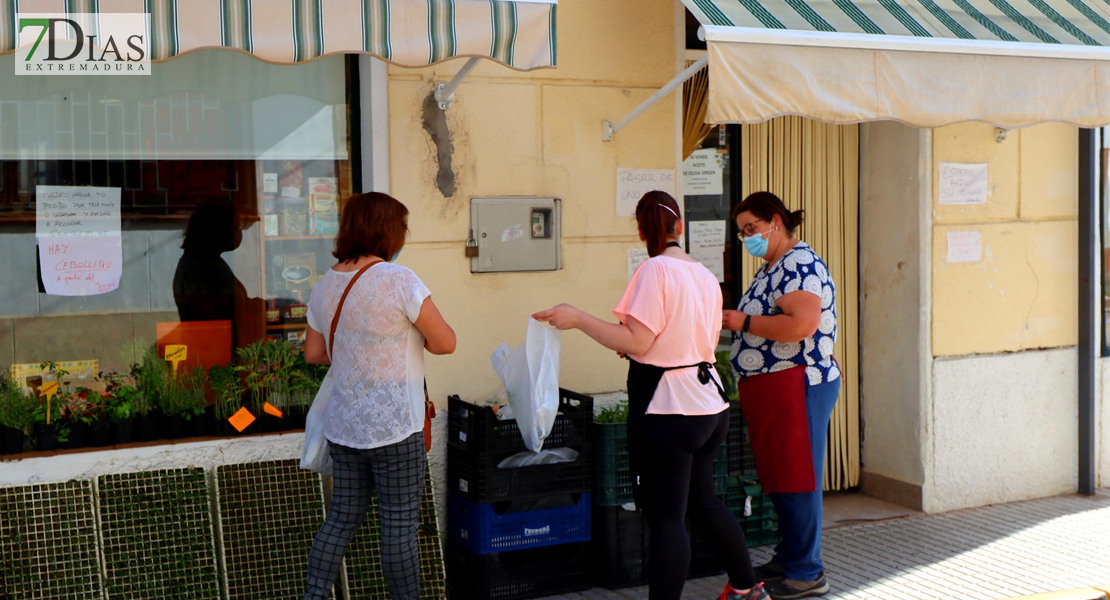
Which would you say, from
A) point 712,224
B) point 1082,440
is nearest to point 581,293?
point 712,224

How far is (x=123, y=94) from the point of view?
5.03 meters

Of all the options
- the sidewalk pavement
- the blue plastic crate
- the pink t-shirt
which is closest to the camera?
the pink t-shirt

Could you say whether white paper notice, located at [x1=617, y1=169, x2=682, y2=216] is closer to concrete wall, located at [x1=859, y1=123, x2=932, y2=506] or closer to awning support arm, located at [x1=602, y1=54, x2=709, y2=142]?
awning support arm, located at [x1=602, y1=54, x2=709, y2=142]

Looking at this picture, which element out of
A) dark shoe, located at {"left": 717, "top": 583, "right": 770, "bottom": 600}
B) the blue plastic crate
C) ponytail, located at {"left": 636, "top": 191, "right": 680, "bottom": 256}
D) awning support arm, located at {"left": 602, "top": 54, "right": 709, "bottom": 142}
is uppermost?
awning support arm, located at {"left": 602, "top": 54, "right": 709, "bottom": 142}

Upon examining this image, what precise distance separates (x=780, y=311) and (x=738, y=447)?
0.94m

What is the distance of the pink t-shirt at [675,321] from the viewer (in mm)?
4043

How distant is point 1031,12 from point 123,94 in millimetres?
4630

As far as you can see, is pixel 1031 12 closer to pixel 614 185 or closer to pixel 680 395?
pixel 614 185

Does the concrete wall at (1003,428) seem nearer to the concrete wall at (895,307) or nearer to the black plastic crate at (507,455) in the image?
the concrete wall at (895,307)

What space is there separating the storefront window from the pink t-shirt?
193 cm

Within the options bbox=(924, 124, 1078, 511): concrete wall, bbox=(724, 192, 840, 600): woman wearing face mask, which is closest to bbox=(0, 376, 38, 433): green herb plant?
bbox=(724, 192, 840, 600): woman wearing face mask

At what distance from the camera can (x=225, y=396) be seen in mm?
4914

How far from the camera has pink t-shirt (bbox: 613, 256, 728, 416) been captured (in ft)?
13.3

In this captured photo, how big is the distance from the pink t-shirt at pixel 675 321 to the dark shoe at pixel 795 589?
3.93 ft
